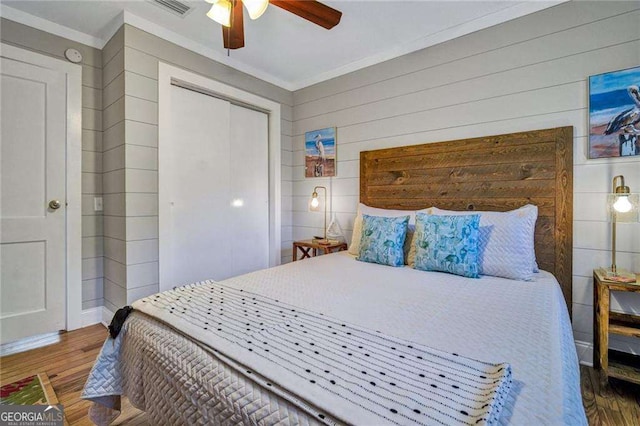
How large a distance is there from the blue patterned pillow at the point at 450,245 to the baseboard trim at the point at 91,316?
9.18 ft

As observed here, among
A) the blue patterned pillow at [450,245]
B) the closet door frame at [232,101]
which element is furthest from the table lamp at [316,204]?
the blue patterned pillow at [450,245]

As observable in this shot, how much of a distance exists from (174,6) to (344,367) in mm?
2703

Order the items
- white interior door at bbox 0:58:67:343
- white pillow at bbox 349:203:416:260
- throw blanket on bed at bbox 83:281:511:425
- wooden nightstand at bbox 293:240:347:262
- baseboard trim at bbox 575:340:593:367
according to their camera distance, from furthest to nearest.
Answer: wooden nightstand at bbox 293:240:347:262
white pillow at bbox 349:203:416:260
white interior door at bbox 0:58:67:343
baseboard trim at bbox 575:340:593:367
throw blanket on bed at bbox 83:281:511:425

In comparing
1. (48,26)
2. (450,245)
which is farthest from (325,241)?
(48,26)

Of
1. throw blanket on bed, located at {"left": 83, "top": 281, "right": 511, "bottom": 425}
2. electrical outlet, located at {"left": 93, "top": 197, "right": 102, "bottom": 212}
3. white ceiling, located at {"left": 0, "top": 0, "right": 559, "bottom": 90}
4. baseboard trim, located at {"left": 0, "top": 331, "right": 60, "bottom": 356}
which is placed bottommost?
baseboard trim, located at {"left": 0, "top": 331, "right": 60, "bottom": 356}

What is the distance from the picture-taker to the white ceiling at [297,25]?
2209mm

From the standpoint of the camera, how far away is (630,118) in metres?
1.83

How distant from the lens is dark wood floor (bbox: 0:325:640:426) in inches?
60.1

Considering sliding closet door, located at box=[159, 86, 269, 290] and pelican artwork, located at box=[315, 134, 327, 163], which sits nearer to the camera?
sliding closet door, located at box=[159, 86, 269, 290]

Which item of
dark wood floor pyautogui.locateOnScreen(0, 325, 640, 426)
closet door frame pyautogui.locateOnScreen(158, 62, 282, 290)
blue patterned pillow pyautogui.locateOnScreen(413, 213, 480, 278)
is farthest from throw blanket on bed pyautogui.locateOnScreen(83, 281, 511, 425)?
closet door frame pyautogui.locateOnScreen(158, 62, 282, 290)

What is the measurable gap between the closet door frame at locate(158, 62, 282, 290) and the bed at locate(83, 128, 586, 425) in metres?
1.32

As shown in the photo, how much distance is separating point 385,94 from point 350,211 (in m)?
1.23

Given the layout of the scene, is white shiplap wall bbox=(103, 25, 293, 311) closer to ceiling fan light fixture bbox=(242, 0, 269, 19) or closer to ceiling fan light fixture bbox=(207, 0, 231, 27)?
ceiling fan light fixture bbox=(207, 0, 231, 27)

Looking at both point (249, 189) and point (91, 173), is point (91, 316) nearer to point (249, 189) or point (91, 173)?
point (91, 173)
